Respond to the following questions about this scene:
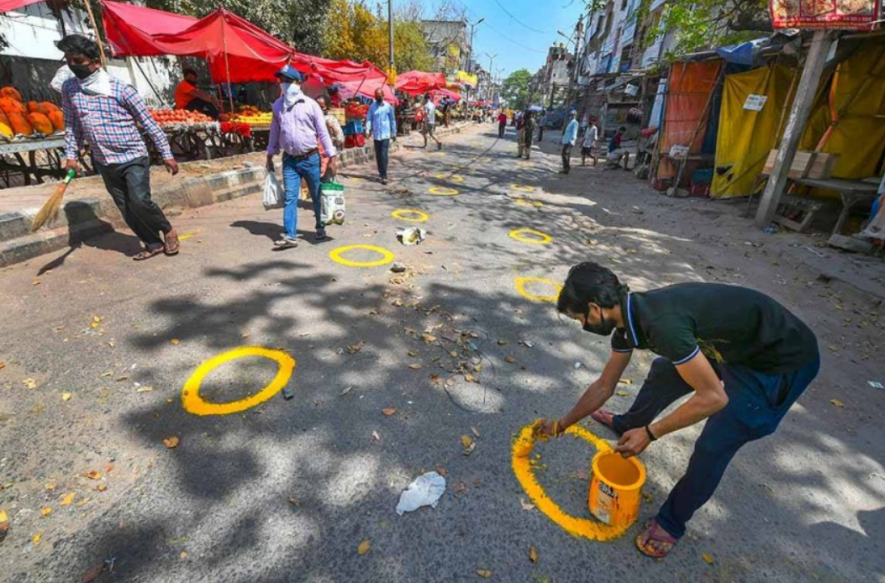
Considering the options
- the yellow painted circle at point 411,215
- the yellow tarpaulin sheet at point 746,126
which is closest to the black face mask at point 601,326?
the yellow painted circle at point 411,215

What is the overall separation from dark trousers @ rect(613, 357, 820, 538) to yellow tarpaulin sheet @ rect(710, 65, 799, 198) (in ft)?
35.7

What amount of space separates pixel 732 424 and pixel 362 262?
4411mm

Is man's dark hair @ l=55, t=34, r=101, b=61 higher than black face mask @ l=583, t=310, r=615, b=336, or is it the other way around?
man's dark hair @ l=55, t=34, r=101, b=61

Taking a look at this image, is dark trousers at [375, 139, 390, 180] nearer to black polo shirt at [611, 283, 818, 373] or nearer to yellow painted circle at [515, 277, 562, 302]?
yellow painted circle at [515, 277, 562, 302]

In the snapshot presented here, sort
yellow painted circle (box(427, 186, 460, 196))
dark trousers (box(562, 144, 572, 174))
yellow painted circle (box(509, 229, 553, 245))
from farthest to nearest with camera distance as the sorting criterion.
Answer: dark trousers (box(562, 144, 572, 174)) → yellow painted circle (box(427, 186, 460, 196)) → yellow painted circle (box(509, 229, 553, 245))

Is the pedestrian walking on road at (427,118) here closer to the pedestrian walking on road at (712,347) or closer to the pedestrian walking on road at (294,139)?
the pedestrian walking on road at (294,139)

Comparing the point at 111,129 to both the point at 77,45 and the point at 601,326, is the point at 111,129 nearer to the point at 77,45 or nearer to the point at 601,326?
the point at 77,45

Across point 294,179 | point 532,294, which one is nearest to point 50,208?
point 294,179

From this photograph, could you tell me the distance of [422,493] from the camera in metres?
2.32

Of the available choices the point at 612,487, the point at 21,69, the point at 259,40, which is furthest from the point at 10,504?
the point at 21,69

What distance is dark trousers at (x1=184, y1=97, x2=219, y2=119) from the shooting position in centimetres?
1049

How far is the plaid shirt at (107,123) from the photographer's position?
13.4 feet

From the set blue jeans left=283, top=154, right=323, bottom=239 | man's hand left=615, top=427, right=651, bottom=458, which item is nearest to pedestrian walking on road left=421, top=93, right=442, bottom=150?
blue jeans left=283, top=154, right=323, bottom=239

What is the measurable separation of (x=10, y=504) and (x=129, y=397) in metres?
0.83
